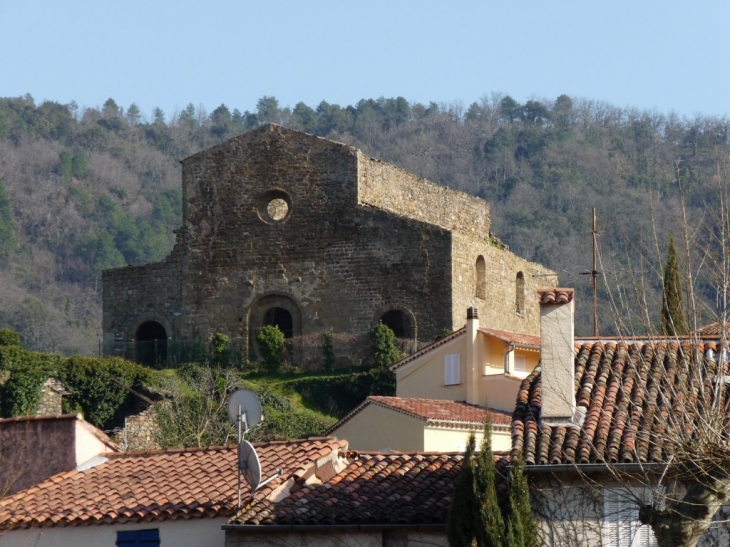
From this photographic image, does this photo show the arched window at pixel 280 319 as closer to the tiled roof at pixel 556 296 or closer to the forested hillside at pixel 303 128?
the tiled roof at pixel 556 296

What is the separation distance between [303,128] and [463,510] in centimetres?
12152

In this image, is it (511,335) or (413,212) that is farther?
(413,212)

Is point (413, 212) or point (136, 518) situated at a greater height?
point (413, 212)

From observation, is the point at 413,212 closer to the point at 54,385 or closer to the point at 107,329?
the point at 107,329

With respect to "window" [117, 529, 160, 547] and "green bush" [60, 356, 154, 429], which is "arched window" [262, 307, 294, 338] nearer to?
"green bush" [60, 356, 154, 429]

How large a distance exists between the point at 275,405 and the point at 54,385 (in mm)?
5142

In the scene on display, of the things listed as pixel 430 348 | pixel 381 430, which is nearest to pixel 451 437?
pixel 381 430

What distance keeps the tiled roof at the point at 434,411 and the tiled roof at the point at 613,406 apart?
770 centimetres

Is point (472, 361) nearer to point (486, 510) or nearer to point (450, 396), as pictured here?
point (450, 396)

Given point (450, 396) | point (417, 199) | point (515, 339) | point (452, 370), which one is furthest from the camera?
point (417, 199)

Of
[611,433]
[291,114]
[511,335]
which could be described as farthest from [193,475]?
[291,114]

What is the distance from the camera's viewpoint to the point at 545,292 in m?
20.9

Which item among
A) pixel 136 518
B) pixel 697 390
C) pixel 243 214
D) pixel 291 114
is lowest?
pixel 136 518

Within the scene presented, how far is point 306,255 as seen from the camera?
146 ft
